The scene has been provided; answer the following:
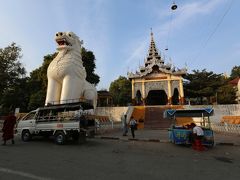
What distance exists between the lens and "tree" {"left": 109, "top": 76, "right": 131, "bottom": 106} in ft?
158

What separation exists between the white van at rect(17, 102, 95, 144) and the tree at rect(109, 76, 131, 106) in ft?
120

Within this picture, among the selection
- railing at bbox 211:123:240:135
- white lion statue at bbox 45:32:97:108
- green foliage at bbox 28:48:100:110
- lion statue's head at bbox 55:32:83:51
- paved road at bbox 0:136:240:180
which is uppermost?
green foliage at bbox 28:48:100:110

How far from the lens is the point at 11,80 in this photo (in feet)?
99.0

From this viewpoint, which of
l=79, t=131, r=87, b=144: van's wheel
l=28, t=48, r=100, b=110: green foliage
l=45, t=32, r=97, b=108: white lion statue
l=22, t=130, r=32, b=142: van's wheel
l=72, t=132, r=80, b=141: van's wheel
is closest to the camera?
l=79, t=131, r=87, b=144: van's wheel

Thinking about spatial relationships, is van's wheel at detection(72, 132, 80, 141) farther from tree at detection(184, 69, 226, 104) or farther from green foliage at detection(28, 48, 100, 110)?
tree at detection(184, 69, 226, 104)

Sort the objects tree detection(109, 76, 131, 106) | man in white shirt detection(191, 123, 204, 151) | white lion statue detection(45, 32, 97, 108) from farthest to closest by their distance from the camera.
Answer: tree detection(109, 76, 131, 106)
white lion statue detection(45, 32, 97, 108)
man in white shirt detection(191, 123, 204, 151)

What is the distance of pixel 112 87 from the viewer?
52.7 metres

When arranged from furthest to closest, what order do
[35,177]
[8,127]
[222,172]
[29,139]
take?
1. [29,139]
2. [8,127]
3. [222,172]
4. [35,177]

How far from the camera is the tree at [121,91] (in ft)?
158

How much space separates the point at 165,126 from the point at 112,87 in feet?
106

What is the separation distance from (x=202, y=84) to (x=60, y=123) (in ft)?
87.9

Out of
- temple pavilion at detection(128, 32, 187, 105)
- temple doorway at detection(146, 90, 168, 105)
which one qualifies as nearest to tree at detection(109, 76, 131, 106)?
temple doorway at detection(146, 90, 168, 105)

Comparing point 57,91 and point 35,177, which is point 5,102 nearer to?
point 57,91

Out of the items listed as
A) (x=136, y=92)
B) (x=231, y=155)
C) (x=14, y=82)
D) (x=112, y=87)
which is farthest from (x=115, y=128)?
(x=112, y=87)
